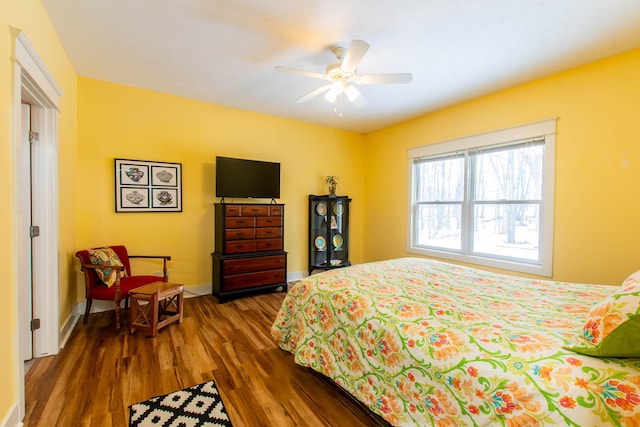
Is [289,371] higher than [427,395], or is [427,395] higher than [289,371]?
[427,395]

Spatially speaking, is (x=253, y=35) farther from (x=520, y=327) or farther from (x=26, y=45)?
(x=520, y=327)

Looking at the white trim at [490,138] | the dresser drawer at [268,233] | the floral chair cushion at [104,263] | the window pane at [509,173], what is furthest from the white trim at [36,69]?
the window pane at [509,173]

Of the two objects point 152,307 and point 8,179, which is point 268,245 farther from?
point 8,179

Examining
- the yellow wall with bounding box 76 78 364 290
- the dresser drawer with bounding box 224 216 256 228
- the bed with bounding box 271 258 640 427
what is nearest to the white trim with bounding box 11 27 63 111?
the yellow wall with bounding box 76 78 364 290

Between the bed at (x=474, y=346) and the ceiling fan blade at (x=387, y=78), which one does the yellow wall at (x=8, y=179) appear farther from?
the ceiling fan blade at (x=387, y=78)

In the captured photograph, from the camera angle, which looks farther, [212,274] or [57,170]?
[212,274]

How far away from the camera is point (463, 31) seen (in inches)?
88.0

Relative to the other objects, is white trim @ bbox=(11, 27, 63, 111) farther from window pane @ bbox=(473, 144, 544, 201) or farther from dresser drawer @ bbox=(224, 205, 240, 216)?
window pane @ bbox=(473, 144, 544, 201)

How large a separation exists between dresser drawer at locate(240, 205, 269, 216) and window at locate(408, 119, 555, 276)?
89.4 inches

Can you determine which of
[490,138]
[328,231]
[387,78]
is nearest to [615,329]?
[387,78]

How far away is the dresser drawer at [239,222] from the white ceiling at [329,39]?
1.60 m

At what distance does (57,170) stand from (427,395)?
10.2ft

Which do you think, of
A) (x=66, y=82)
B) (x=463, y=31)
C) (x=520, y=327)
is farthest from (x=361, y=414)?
(x=66, y=82)

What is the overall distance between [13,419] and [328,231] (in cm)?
375
